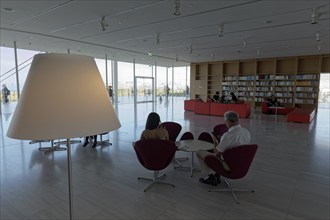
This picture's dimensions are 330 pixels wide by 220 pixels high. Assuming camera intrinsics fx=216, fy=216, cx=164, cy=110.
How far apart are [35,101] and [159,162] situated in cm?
242

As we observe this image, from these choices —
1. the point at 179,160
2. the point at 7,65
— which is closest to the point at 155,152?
the point at 179,160

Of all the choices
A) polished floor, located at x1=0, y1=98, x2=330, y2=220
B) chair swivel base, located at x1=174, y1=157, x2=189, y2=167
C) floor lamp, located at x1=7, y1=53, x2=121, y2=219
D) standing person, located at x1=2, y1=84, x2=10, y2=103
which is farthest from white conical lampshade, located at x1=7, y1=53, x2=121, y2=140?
standing person, located at x1=2, y1=84, x2=10, y2=103

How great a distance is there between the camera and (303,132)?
24.0ft

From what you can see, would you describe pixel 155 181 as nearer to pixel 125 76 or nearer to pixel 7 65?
pixel 7 65

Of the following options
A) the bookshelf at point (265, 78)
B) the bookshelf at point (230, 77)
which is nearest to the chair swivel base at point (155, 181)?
the bookshelf at point (265, 78)

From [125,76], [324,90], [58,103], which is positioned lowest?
[58,103]

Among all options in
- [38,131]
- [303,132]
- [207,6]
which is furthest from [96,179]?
[303,132]

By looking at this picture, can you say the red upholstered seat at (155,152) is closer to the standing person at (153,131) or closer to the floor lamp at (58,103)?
the standing person at (153,131)

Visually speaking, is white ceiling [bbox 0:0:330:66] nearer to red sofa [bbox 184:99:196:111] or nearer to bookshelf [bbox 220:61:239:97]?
red sofa [bbox 184:99:196:111]

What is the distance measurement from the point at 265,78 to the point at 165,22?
10084 millimetres

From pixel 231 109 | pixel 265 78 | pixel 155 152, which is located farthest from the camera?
pixel 265 78

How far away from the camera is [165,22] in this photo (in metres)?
6.07

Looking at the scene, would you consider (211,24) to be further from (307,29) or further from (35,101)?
(35,101)

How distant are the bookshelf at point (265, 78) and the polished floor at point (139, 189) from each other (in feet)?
29.2
